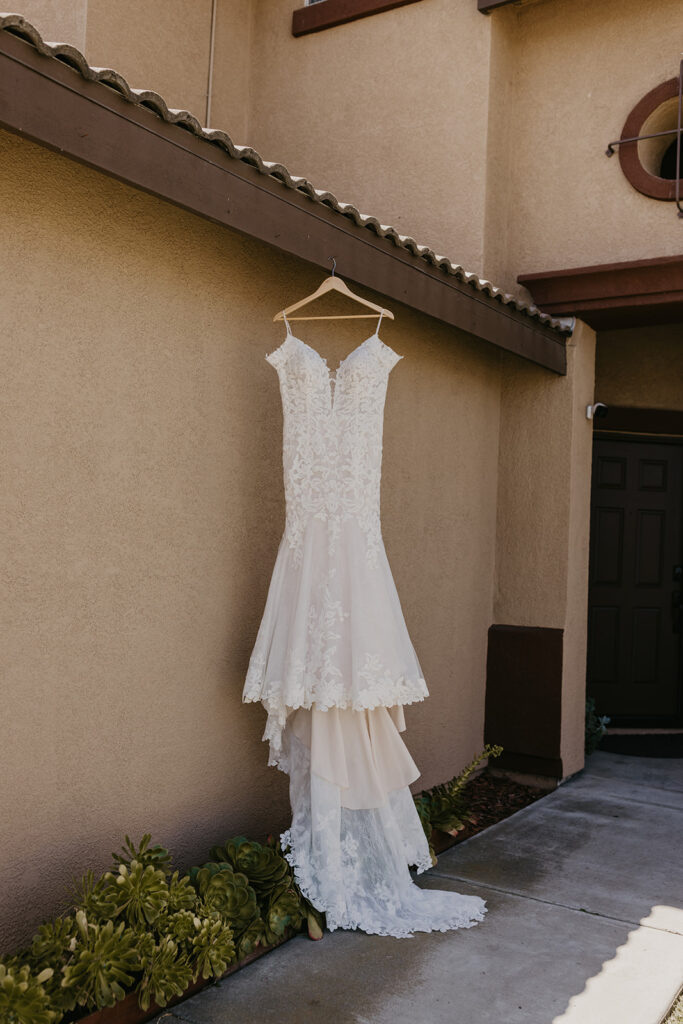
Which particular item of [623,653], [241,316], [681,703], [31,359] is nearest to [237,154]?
[241,316]

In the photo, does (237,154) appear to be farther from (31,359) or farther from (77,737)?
(77,737)

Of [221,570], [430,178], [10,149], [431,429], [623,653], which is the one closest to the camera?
[10,149]

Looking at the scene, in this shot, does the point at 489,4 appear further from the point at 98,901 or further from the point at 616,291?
the point at 98,901

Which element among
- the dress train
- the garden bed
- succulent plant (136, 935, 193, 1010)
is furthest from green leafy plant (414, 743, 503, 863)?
succulent plant (136, 935, 193, 1010)

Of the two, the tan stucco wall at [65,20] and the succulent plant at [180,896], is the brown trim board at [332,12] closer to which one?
the tan stucco wall at [65,20]

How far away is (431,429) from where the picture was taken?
5.89 meters

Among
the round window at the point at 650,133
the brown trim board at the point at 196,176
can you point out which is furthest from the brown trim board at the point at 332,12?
→ the brown trim board at the point at 196,176

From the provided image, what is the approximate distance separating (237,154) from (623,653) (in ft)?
19.7

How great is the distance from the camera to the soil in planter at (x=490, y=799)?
5.45 metres

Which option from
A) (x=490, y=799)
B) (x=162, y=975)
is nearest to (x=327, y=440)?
(x=162, y=975)

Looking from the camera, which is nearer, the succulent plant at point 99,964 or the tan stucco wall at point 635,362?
the succulent plant at point 99,964

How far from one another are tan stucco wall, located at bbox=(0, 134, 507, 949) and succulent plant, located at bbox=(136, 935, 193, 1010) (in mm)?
479

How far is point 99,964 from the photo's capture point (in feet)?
9.88

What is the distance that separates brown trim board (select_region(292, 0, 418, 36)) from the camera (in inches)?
273
